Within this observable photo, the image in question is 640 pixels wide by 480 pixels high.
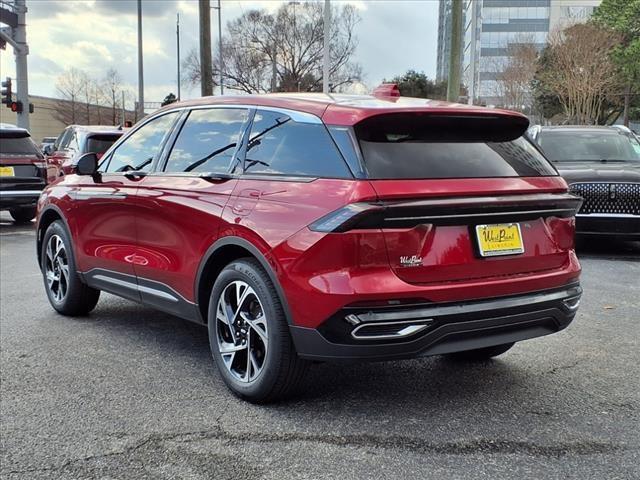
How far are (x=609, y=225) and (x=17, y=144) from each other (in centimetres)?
1005

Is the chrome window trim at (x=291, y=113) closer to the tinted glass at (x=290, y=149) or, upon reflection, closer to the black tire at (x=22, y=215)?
the tinted glass at (x=290, y=149)

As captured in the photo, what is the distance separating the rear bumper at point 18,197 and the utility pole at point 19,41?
34.4 ft

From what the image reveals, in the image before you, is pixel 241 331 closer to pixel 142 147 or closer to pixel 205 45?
pixel 142 147

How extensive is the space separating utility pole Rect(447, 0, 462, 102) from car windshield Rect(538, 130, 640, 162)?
812 centimetres

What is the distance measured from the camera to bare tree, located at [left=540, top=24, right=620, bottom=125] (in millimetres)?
43344

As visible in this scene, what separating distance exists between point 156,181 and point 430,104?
196 centimetres

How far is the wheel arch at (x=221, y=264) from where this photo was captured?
358 cm

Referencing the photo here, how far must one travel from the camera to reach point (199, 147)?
14.8 feet

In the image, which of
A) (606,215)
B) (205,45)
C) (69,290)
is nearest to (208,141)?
(69,290)

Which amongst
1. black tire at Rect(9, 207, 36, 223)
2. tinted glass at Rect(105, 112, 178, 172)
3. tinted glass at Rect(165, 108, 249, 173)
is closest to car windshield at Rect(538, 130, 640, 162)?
tinted glass at Rect(105, 112, 178, 172)

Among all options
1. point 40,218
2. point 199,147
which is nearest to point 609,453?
point 199,147

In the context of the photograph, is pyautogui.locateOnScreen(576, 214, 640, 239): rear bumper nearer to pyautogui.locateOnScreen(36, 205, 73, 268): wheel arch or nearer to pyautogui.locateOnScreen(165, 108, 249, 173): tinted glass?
pyautogui.locateOnScreen(165, 108, 249, 173): tinted glass

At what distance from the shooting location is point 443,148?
12.1ft

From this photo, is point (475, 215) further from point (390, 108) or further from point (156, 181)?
point (156, 181)
